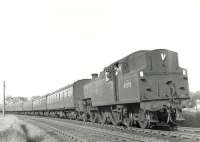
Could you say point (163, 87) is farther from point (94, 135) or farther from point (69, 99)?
point (69, 99)

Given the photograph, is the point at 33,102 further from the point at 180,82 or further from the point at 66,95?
the point at 180,82

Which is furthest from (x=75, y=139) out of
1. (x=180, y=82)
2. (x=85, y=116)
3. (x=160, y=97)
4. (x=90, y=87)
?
(x=85, y=116)

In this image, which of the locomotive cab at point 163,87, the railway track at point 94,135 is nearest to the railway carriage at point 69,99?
the railway track at point 94,135

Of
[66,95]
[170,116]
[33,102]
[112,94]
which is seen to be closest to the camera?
[170,116]

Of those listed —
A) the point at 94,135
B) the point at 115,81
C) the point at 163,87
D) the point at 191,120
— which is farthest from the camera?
the point at 191,120

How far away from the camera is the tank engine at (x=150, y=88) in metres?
13.5

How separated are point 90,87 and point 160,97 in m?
9.51

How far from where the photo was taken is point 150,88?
44.9 feet

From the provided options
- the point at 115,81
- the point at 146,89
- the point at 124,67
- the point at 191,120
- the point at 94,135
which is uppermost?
the point at 124,67

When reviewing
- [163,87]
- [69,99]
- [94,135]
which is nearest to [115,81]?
[163,87]

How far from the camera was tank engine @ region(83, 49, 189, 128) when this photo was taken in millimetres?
13547

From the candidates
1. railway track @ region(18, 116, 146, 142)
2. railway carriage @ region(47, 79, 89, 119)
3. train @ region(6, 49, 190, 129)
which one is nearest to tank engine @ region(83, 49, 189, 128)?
train @ region(6, 49, 190, 129)

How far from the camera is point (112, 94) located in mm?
17141

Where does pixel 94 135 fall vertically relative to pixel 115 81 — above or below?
→ below
